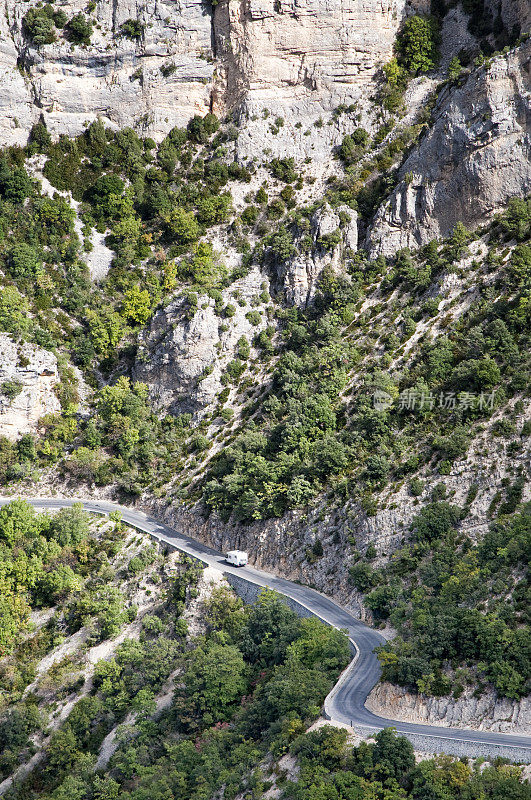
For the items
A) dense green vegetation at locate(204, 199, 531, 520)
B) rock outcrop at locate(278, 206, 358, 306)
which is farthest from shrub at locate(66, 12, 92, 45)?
dense green vegetation at locate(204, 199, 531, 520)

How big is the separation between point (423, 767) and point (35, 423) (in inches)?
2169

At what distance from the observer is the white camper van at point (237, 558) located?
71.2m

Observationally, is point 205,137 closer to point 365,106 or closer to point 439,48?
point 365,106

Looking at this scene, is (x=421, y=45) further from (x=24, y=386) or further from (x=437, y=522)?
(x=437, y=522)

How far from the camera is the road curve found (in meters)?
44.2

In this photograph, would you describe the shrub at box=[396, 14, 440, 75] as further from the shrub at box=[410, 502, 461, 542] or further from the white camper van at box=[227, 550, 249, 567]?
the white camper van at box=[227, 550, 249, 567]

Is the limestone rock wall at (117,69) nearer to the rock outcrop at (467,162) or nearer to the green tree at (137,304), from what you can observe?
the green tree at (137,304)

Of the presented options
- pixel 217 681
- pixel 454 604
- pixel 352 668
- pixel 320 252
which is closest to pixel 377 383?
pixel 320 252

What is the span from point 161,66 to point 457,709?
80.8 metres

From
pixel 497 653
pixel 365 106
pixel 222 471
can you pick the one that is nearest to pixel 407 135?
pixel 365 106

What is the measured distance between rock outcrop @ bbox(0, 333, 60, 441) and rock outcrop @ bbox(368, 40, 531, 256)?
118ft

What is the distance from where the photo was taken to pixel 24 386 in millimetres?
84688

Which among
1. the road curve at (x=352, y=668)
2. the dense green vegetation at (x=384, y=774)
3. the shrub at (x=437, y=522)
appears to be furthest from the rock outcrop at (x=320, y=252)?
the dense green vegetation at (x=384, y=774)

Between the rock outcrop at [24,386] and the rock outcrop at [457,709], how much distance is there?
158 ft
